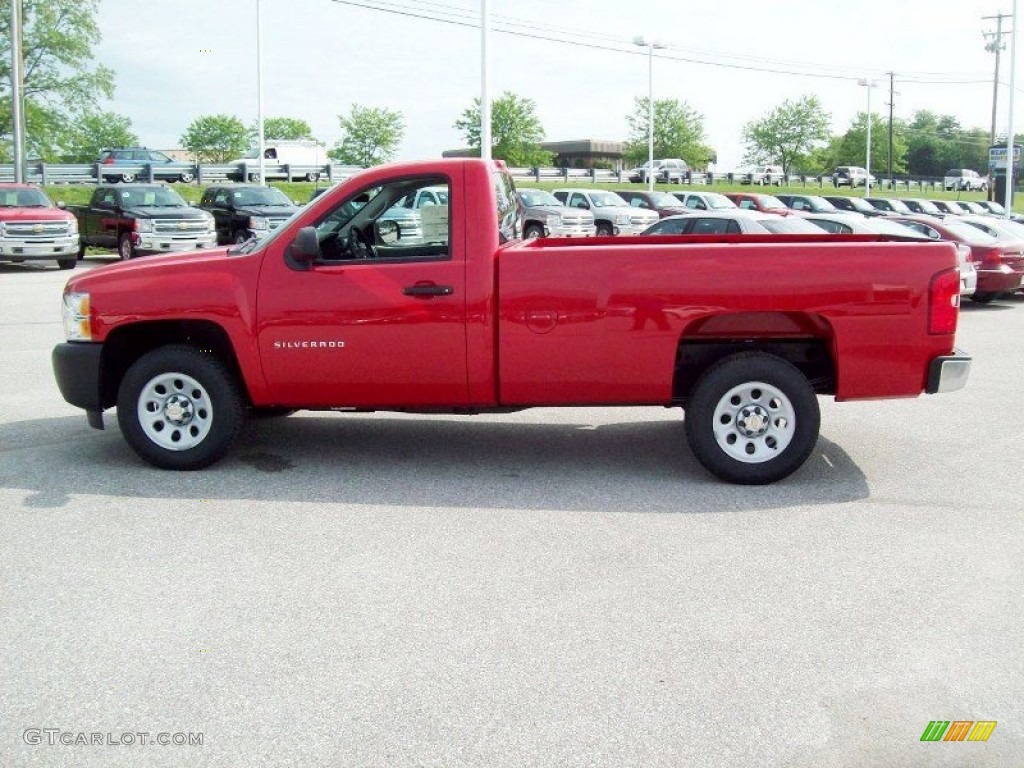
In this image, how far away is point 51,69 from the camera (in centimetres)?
5894

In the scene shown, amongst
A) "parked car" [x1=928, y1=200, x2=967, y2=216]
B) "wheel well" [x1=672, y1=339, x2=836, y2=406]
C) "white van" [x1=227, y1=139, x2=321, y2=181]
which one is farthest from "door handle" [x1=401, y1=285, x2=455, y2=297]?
"white van" [x1=227, y1=139, x2=321, y2=181]

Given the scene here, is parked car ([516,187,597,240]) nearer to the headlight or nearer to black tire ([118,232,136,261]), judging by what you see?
black tire ([118,232,136,261])

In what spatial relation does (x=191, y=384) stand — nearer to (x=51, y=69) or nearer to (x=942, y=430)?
(x=942, y=430)

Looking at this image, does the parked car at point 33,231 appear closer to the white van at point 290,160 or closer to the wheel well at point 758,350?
the wheel well at point 758,350

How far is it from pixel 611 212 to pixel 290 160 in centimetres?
3132

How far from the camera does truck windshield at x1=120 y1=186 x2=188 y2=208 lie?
27.8 meters

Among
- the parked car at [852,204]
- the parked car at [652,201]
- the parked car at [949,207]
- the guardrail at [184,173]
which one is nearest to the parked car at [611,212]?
the parked car at [652,201]

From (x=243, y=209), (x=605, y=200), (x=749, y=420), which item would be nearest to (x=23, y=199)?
(x=243, y=209)

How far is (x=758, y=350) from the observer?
7207 millimetres

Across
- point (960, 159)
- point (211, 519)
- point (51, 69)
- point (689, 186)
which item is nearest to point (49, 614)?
point (211, 519)

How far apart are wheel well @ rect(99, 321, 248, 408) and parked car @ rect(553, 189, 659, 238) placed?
2775 centimetres

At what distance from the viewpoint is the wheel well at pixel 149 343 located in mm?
7434

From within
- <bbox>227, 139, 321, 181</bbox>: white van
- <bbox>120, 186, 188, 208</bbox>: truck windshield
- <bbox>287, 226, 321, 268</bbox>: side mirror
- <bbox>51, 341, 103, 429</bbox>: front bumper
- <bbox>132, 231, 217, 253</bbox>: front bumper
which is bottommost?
<bbox>51, 341, 103, 429</bbox>: front bumper

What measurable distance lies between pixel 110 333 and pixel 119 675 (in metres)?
3.64
